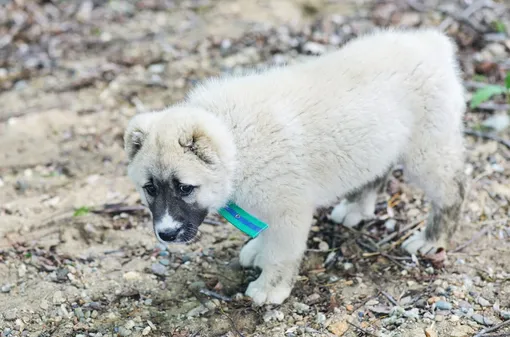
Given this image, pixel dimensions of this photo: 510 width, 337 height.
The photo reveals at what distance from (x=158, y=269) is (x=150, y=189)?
1.04m

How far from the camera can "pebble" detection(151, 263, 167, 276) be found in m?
5.06

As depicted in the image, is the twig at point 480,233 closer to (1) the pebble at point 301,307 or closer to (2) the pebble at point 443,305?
(2) the pebble at point 443,305

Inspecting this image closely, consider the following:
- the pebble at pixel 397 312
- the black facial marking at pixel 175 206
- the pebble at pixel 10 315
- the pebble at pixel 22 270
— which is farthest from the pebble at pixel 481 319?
the pebble at pixel 22 270

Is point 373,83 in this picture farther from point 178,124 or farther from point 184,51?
point 184,51

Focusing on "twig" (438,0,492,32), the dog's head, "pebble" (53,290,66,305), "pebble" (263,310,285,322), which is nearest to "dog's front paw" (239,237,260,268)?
"pebble" (263,310,285,322)

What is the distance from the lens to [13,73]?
8.01 metres

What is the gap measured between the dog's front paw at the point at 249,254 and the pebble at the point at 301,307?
0.56 metres

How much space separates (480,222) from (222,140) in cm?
265

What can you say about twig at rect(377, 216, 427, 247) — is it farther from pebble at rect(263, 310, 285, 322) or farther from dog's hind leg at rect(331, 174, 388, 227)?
pebble at rect(263, 310, 285, 322)

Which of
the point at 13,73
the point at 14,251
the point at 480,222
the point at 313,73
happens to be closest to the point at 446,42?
the point at 313,73

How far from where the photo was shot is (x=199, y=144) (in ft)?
13.4

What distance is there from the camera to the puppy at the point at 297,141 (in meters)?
4.18

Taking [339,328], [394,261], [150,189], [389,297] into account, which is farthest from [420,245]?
[150,189]

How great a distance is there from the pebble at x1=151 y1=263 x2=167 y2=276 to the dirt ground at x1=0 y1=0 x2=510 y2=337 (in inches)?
0.5
